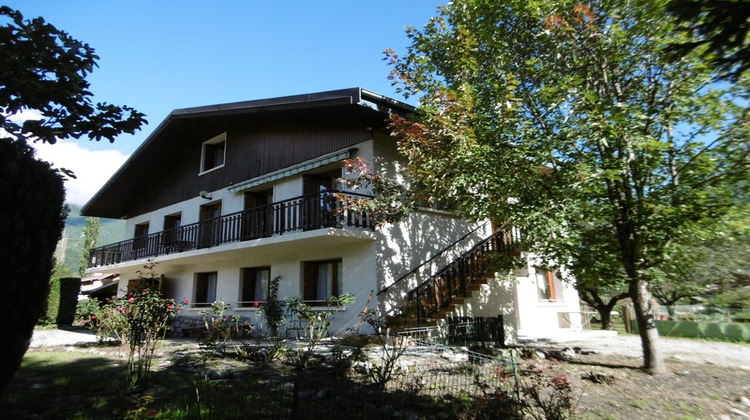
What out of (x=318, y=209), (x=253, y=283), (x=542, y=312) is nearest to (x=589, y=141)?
(x=318, y=209)

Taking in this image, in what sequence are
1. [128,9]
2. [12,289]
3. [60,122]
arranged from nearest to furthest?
[12,289], [60,122], [128,9]

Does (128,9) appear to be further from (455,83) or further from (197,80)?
(455,83)

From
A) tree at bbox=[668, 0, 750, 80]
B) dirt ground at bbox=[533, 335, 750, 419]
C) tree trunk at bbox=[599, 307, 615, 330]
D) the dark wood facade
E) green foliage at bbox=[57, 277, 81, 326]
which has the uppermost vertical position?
the dark wood facade

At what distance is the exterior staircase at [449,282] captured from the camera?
34.3 ft

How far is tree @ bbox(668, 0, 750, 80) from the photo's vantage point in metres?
3.15

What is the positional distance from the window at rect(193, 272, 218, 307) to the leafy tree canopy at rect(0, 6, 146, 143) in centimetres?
1337

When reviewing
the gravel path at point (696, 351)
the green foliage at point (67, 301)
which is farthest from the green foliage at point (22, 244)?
the green foliage at point (67, 301)

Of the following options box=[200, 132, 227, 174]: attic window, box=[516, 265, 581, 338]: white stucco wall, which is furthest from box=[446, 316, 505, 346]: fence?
box=[200, 132, 227, 174]: attic window

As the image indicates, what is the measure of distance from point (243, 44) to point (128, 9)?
293 cm

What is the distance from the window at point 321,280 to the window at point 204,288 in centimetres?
594

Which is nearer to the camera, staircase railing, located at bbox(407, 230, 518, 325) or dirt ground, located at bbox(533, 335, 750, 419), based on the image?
dirt ground, located at bbox(533, 335, 750, 419)

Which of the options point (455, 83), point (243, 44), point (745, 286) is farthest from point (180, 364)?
point (745, 286)

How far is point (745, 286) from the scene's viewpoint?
20750mm

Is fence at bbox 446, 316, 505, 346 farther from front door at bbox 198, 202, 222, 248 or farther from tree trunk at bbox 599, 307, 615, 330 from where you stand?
tree trunk at bbox 599, 307, 615, 330
